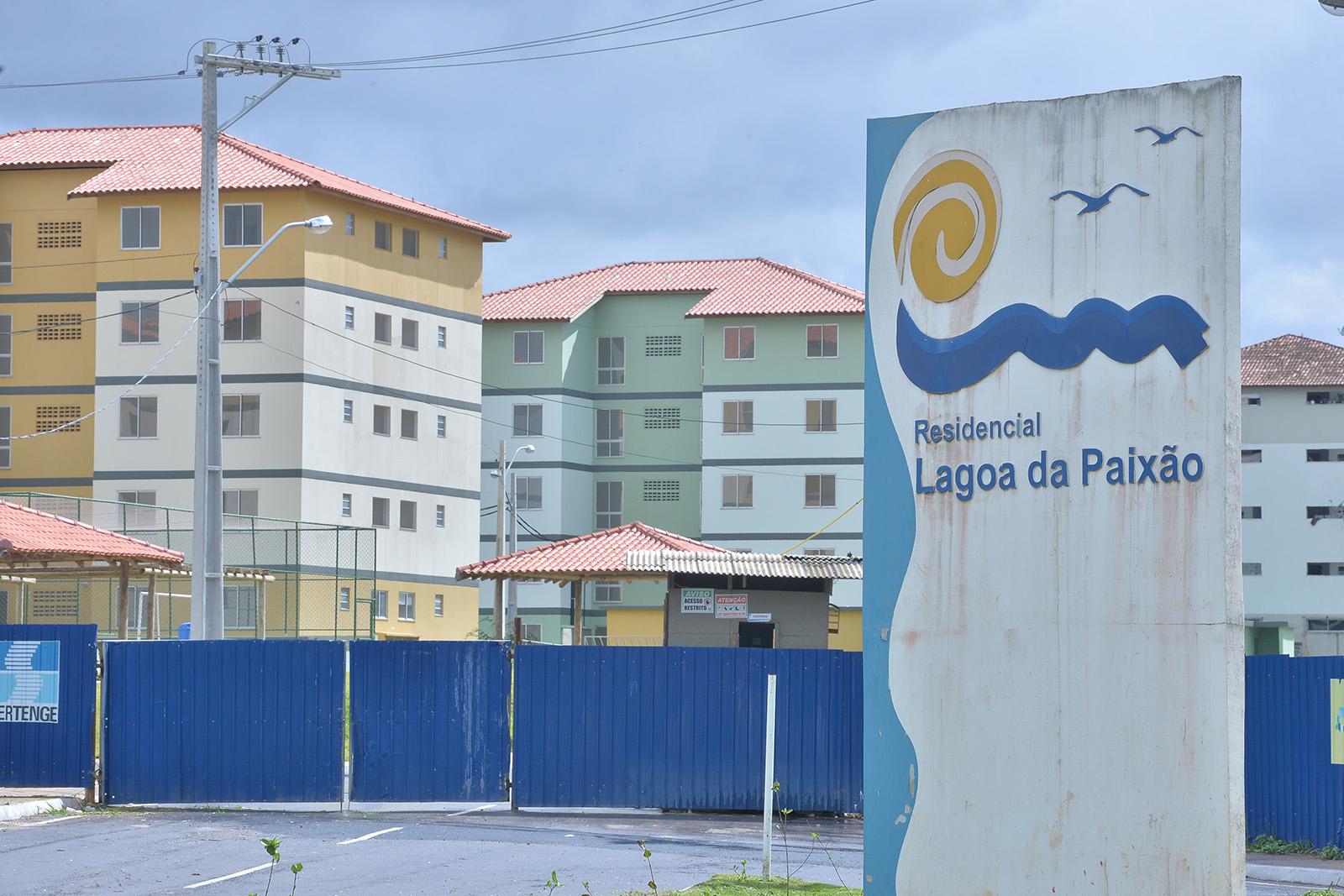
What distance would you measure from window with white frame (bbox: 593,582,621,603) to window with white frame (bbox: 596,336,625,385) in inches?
352

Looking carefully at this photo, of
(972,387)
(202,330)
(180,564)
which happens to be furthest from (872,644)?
(180,564)

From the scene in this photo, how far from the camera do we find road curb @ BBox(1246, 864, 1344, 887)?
1720cm

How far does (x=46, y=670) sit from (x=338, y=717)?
3584mm

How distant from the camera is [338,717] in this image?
70.4 ft

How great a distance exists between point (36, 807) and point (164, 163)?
45.3 meters

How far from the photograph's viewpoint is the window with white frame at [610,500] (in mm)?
76500

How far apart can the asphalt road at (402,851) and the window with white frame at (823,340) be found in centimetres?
5083

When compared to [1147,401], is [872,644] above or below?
below

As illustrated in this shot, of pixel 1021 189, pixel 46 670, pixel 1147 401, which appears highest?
pixel 1021 189

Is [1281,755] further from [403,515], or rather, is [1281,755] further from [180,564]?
[403,515]

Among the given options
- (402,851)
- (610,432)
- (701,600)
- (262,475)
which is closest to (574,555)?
(701,600)

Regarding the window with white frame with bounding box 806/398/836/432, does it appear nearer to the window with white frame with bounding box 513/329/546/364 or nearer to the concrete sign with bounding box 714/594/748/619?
the window with white frame with bounding box 513/329/546/364

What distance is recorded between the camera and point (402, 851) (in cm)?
1697

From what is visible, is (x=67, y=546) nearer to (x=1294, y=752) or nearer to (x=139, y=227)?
(x=1294, y=752)
